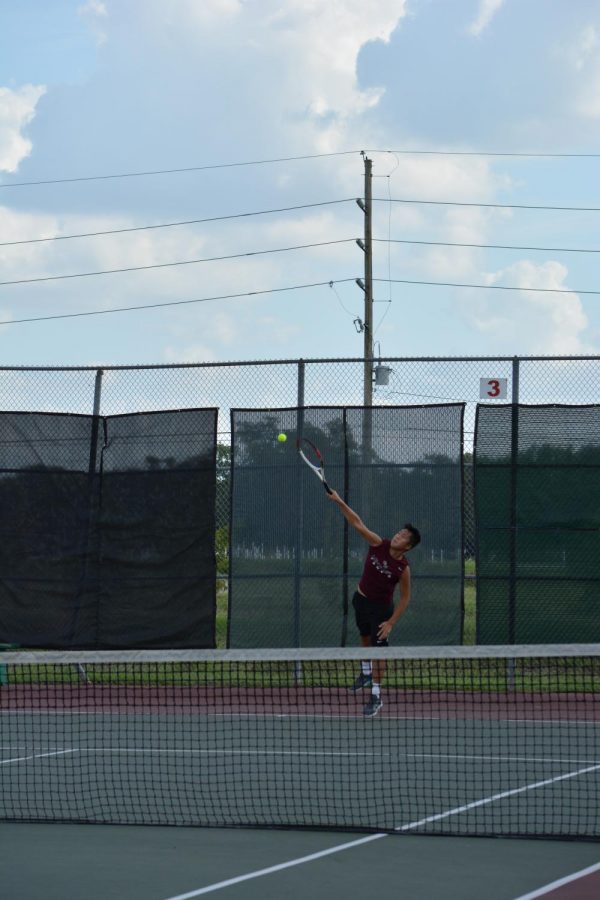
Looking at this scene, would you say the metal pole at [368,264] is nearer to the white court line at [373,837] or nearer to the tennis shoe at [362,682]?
the tennis shoe at [362,682]

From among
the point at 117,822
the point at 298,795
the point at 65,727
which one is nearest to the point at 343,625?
the point at 65,727

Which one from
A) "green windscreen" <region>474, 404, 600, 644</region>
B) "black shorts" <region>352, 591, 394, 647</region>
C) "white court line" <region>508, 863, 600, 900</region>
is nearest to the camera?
"white court line" <region>508, 863, 600, 900</region>

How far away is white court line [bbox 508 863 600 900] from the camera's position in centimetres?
514

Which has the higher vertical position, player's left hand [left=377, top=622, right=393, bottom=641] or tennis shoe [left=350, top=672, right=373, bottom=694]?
player's left hand [left=377, top=622, right=393, bottom=641]

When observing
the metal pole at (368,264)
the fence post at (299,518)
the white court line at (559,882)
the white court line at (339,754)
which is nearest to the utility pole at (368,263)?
the metal pole at (368,264)

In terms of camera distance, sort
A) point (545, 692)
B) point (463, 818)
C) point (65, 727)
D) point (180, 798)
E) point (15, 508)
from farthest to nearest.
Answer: point (15, 508)
point (545, 692)
point (65, 727)
point (180, 798)
point (463, 818)

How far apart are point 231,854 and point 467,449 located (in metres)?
6.71

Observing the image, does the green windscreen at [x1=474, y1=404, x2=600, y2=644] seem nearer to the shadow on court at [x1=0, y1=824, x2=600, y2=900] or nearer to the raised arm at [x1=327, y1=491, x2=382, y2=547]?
the raised arm at [x1=327, y1=491, x2=382, y2=547]

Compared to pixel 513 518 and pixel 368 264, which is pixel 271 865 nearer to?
pixel 513 518

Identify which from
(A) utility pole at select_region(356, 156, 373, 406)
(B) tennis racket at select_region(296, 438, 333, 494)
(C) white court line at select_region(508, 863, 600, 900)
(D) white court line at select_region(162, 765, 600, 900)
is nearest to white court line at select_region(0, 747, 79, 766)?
(D) white court line at select_region(162, 765, 600, 900)

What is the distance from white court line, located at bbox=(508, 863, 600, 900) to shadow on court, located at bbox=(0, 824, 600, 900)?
29mm

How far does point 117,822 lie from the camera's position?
669 centimetres

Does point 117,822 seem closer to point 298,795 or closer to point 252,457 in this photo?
point 298,795

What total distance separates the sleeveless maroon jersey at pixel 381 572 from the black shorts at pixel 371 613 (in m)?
0.06
